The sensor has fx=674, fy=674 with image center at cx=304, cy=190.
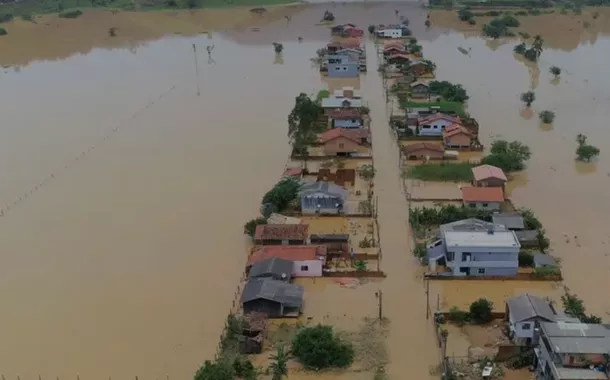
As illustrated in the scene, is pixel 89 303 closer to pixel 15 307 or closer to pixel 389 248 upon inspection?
pixel 15 307

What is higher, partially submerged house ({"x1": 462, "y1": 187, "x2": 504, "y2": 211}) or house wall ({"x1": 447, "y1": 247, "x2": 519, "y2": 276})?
partially submerged house ({"x1": 462, "y1": 187, "x2": 504, "y2": 211})

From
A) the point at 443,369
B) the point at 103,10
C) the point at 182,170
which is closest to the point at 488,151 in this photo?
the point at 182,170

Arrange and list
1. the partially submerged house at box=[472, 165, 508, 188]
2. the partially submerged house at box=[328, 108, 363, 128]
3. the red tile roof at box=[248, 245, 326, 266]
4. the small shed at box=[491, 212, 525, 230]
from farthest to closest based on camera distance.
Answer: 1. the partially submerged house at box=[328, 108, 363, 128]
2. the partially submerged house at box=[472, 165, 508, 188]
3. the small shed at box=[491, 212, 525, 230]
4. the red tile roof at box=[248, 245, 326, 266]

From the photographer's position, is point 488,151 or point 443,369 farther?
point 488,151

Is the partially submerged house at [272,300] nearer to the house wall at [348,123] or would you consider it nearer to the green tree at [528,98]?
the house wall at [348,123]

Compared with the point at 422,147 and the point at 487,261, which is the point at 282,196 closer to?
the point at 487,261

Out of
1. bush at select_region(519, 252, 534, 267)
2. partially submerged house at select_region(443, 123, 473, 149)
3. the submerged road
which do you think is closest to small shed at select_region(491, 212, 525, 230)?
bush at select_region(519, 252, 534, 267)

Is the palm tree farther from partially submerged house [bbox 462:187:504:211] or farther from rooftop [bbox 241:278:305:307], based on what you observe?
partially submerged house [bbox 462:187:504:211]

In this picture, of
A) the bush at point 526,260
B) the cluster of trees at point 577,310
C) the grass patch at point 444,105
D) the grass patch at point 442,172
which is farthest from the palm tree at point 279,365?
the grass patch at point 444,105
